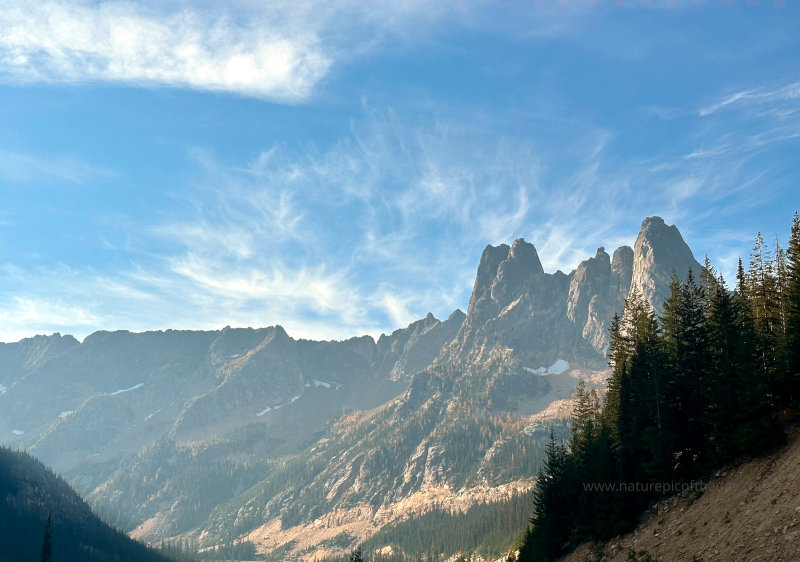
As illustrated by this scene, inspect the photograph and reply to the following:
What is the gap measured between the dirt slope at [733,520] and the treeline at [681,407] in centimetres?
216

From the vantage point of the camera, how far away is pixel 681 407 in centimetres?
5828

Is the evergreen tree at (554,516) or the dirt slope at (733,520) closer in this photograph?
the dirt slope at (733,520)

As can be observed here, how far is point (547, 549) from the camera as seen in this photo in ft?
213

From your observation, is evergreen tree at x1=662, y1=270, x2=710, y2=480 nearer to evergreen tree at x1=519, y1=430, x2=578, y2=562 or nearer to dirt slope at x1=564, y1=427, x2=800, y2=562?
dirt slope at x1=564, y1=427, x2=800, y2=562

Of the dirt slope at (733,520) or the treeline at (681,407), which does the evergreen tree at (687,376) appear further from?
the dirt slope at (733,520)

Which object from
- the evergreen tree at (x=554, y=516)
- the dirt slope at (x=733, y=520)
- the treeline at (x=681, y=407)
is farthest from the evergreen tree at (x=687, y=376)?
the evergreen tree at (x=554, y=516)

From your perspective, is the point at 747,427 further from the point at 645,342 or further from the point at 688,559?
the point at 645,342

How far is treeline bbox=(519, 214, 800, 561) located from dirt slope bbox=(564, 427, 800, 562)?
7.09 ft

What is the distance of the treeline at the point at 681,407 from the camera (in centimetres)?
4969

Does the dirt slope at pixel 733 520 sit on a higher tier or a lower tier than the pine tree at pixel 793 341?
lower

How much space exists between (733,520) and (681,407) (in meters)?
19.0

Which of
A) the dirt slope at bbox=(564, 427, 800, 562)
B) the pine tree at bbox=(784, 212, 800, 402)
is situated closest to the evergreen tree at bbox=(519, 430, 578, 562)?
the dirt slope at bbox=(564, 427, 800, 562)

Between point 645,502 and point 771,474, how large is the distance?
14771 mm

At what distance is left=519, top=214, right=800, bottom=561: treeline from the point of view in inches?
1956
